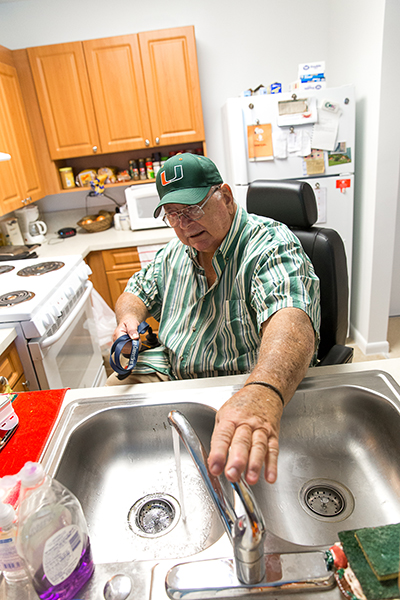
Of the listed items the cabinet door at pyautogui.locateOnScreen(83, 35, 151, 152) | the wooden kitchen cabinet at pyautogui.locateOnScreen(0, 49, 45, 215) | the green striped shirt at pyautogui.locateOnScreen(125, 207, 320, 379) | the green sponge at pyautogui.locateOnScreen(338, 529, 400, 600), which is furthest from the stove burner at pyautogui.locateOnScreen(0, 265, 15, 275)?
the green sponge at pyautogui.locateOnScreen(338, 529, 400, 600)

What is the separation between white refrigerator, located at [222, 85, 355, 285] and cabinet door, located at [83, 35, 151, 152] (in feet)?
2.32

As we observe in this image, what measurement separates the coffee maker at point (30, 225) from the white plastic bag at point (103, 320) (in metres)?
0.75

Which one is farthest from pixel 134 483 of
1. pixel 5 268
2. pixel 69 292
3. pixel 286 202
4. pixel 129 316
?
pixel 5 268

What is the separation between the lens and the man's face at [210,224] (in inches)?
44.3

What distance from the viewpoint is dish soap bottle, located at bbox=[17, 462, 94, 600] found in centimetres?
54

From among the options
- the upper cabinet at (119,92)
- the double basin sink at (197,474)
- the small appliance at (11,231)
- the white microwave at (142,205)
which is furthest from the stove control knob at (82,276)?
the double basin sink at (197,474)

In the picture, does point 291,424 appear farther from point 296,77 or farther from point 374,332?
point 296,77

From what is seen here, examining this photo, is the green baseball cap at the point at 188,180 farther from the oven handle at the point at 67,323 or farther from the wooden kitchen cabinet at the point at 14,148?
the wooden kitchen cabinet at the point at 14,148

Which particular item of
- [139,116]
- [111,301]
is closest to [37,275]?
[111,301]

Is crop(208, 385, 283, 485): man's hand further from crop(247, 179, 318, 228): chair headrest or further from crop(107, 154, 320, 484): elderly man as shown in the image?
crop(247, 179, 318, 228): chair headrest

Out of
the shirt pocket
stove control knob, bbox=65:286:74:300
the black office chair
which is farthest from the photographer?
stove control knob, bbox=65:286:74:300

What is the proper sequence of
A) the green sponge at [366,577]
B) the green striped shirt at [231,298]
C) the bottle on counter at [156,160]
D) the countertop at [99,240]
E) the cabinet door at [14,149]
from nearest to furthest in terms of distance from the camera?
the green sponge at [366,577], the green striped shirt at [231,298], the cabinet door at [14,149], the countertop at [99,240], the bottle on counter at [156,160]

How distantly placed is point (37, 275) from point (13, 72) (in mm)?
1577

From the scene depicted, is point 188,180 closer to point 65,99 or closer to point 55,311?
point 55,311
